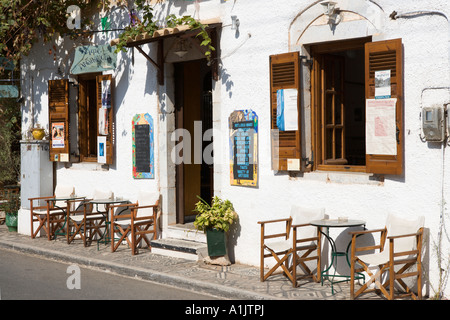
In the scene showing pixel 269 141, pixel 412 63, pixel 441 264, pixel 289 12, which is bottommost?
pixel 441 264

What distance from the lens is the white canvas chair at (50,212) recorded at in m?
11.0

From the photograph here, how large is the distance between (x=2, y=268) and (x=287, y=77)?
4815 millimetres

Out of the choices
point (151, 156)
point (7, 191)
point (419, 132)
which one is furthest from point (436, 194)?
point (7, 191)

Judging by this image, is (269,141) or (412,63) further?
(269,141)

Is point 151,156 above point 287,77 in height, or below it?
below

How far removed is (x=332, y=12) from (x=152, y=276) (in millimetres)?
4003

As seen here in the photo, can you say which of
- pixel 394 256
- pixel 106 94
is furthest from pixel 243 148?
pixel 106 94

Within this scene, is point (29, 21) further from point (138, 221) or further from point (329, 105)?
point (329, 105)

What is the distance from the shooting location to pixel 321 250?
7664 millimetres

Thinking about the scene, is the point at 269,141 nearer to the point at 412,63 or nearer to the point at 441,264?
the point at 412,63

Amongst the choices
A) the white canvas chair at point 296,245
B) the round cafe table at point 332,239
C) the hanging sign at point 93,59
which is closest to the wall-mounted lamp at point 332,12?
the white canvas chair at point 296,245

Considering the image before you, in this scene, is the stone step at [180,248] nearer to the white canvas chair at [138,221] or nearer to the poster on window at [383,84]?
the white canvas chair at [138,221]
